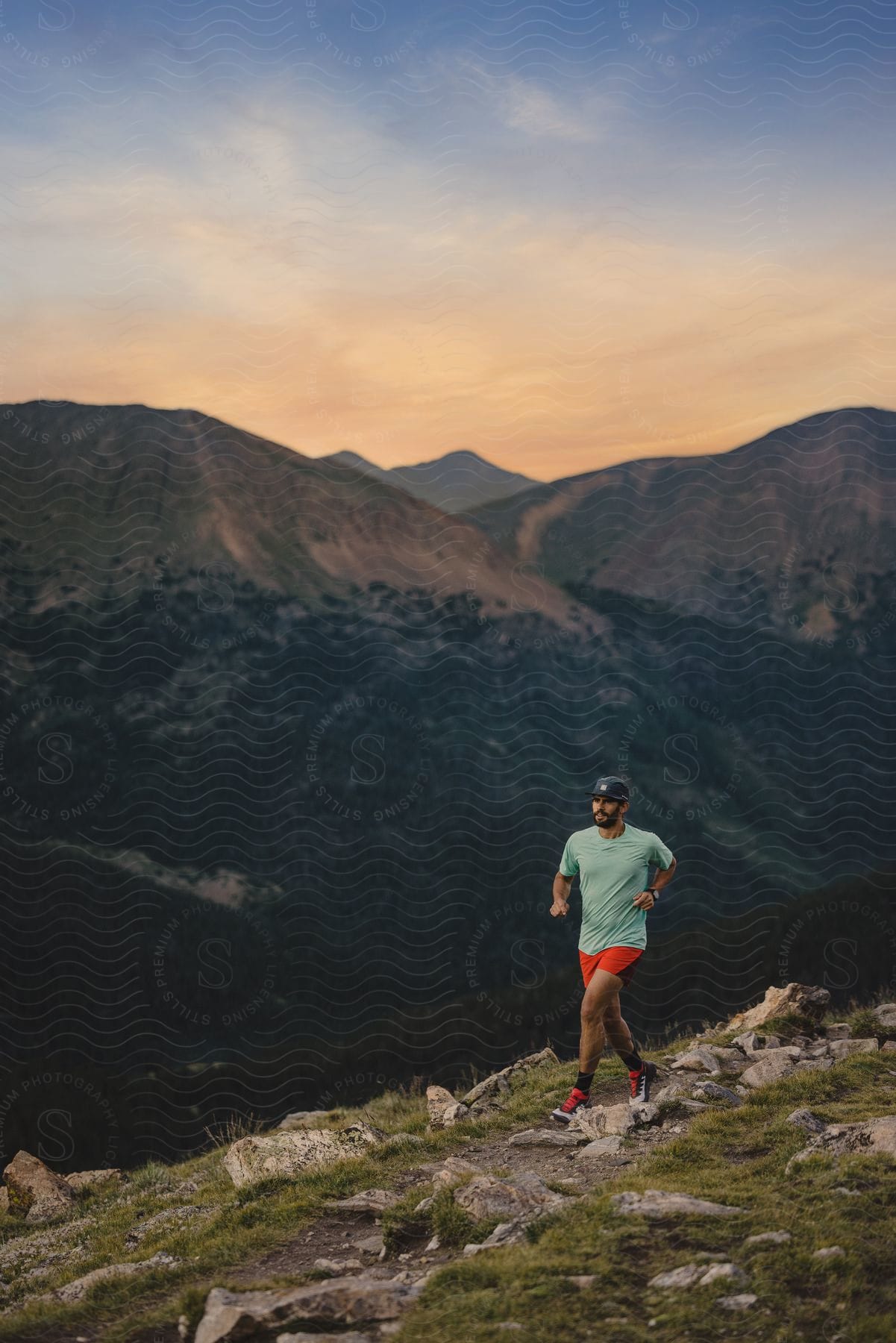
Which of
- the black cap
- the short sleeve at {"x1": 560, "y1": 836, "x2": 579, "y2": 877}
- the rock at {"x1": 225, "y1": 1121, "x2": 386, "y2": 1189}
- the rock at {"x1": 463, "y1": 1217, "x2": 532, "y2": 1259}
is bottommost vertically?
the rock at {"x1": 225, "y1": 1121, "x2": 386, "y2": 1189}

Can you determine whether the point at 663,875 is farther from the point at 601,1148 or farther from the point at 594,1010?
the point at 601,1148

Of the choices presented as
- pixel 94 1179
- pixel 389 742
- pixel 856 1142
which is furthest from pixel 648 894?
pixel 389 742

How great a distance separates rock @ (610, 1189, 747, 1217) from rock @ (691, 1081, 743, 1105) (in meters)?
3.28

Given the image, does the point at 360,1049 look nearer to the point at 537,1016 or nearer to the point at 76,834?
the point at 537,1016

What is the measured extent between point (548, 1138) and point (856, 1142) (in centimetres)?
273

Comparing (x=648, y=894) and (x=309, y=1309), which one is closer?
(x=309, y=1309)

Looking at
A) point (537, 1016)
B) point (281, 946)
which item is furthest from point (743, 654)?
point (281, 946)

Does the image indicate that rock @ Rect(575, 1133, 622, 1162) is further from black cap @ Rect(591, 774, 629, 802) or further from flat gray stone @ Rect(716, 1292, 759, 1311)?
A: flat gray stone @ Rect(716, 1292, 759, 1311)

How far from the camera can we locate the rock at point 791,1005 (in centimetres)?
1309

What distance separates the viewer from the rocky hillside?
206 inches

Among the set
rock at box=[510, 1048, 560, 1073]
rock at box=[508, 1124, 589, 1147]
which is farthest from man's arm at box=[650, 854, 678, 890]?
rock at box=[510, 1048, 560, 1073]

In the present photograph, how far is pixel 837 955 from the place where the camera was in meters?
53.2

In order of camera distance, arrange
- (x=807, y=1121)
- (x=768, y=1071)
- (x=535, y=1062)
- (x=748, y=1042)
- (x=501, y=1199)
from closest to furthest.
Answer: (x=501, y=1199)
(x=807, y=1121)
(x=768, y=1071)
(x=748, y=1042)
(x=535, y=1062)

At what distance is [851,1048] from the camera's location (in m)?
11.5
